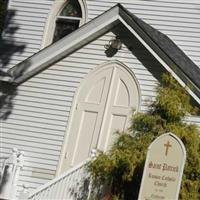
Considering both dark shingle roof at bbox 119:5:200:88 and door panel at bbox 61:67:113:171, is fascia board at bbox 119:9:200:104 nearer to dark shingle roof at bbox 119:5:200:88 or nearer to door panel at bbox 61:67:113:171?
dark shingle roof at bbox 119:5:200:88

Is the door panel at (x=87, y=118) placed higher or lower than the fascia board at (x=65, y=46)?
lower

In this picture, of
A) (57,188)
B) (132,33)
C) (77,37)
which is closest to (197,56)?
(132,33)

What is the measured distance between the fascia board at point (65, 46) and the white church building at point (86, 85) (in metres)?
0.02

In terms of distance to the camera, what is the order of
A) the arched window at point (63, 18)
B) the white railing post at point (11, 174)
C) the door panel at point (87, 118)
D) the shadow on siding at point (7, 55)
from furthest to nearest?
the arched window at point (63, 18)
the shadow on siding at point (7, 55)
the white railing post at point (11, 174)
the door panel at point (87, 118)

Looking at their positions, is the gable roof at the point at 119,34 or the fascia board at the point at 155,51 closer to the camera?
the fascia board at the point at 155,51

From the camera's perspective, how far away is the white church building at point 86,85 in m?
14.3

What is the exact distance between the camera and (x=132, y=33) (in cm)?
1422

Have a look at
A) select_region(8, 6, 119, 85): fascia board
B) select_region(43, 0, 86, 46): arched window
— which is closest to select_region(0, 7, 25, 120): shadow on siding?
Result: select_region(8, 6, 119, 85): fascia board

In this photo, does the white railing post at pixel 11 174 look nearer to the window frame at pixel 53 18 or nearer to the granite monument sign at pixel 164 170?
the window frame at pixel 53 18

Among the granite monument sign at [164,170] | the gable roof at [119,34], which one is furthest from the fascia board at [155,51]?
the granite monument sign at [164,170]

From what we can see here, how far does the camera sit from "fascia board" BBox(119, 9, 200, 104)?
42.6 ft

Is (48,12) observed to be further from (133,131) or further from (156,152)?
(156,152)

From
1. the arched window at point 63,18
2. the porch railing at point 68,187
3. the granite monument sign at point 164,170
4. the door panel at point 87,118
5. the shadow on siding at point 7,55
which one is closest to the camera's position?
the granite monument sign at point 164,170

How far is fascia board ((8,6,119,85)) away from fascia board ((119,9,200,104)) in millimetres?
315
